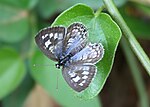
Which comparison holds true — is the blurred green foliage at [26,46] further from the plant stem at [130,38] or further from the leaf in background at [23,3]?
the plant stem at [130,38]

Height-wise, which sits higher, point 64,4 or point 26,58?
point 64,4

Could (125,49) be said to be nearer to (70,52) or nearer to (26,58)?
(26,58)

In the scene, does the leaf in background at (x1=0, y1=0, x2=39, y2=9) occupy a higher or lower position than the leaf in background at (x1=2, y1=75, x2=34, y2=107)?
higher

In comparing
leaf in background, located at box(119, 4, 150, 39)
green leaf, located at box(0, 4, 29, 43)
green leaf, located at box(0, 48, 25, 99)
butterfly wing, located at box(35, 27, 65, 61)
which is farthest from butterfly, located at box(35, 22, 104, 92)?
leaf in background, located at box(119, 4, 150, 39)

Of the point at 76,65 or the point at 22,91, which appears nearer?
the point at 76,65

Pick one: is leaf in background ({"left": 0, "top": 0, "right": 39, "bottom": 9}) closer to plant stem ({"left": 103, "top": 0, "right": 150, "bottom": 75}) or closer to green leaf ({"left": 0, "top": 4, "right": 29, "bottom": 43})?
green leaf ({"left": 0, "top": 4, "right": 29, "bottom": 43})

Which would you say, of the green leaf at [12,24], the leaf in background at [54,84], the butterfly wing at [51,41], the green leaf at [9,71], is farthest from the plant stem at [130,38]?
the green leaf at [12,24]

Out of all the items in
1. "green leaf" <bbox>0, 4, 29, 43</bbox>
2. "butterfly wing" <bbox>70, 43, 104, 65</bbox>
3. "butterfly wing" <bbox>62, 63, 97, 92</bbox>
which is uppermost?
"green leaf" <bbox>0, 4, 29, 43</bbox>

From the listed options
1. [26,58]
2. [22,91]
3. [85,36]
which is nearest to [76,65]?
[85,36]
